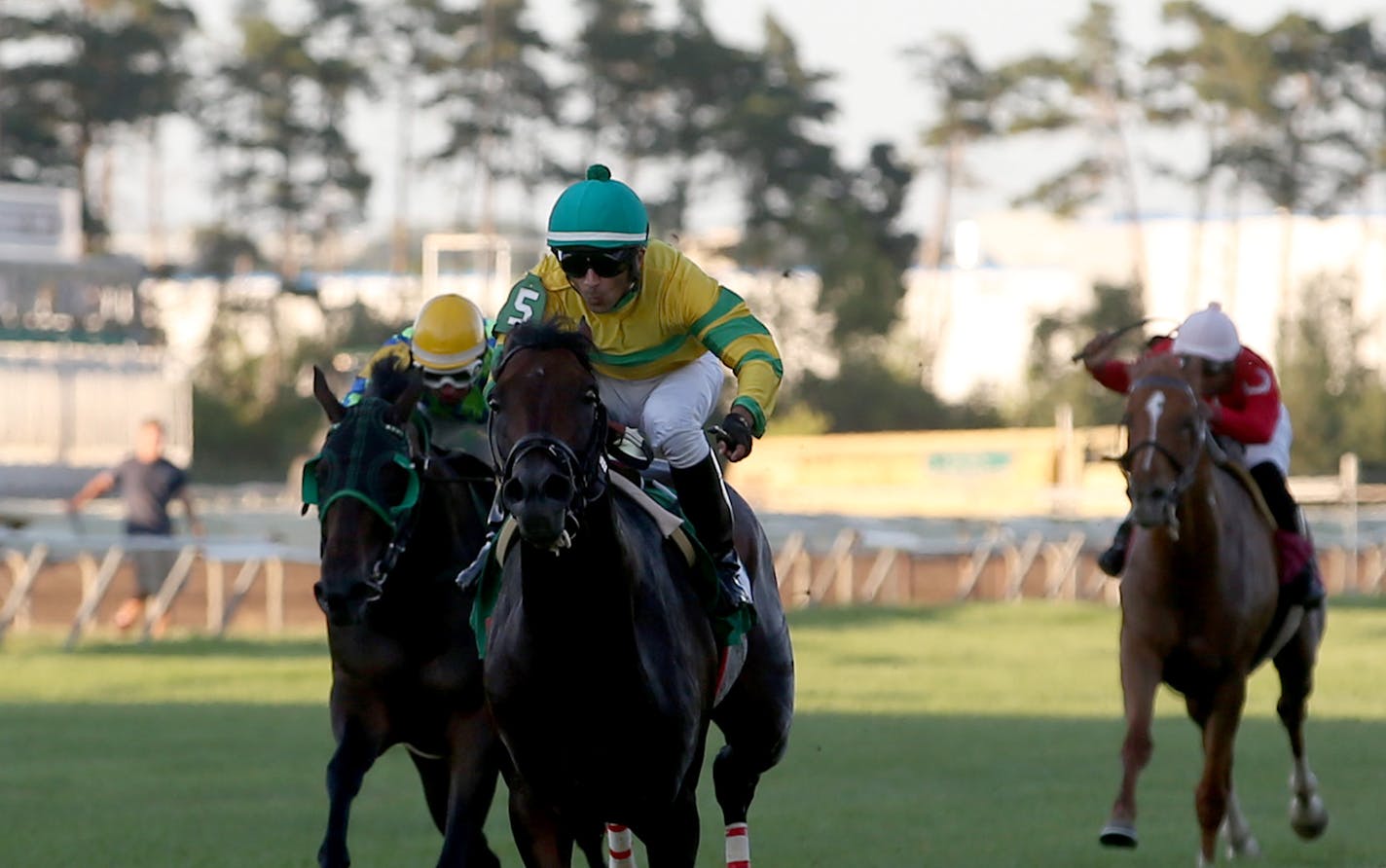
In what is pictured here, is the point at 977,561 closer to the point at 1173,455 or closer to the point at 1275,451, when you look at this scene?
the point at 1275,451

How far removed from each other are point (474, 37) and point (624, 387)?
51.0 metres

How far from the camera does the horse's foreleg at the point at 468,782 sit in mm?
7727

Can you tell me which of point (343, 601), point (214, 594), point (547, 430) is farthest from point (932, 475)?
point (547, 430)

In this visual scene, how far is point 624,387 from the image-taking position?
7324 millimetres

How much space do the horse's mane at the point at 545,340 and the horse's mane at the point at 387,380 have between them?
2304 mm

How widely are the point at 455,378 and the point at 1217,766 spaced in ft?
10.8

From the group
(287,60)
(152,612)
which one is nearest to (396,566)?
(152,612)

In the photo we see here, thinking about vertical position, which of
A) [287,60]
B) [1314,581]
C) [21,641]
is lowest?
[21,641]

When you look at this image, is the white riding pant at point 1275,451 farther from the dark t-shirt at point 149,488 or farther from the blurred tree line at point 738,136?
the blurred tree line at point 738,136

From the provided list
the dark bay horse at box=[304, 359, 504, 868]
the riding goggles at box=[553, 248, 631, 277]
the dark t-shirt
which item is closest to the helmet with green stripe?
the riding goggles at box=[553, 248, 631, 277]

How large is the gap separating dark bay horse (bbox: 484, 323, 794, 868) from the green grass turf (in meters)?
3.03

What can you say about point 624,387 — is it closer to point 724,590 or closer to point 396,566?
point 724,590

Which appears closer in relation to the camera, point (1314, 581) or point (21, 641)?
point (1314, 581)

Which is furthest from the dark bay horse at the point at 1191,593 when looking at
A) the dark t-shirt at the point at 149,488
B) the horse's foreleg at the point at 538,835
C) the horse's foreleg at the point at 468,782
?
the dark t-shirt at the point at 149,488
